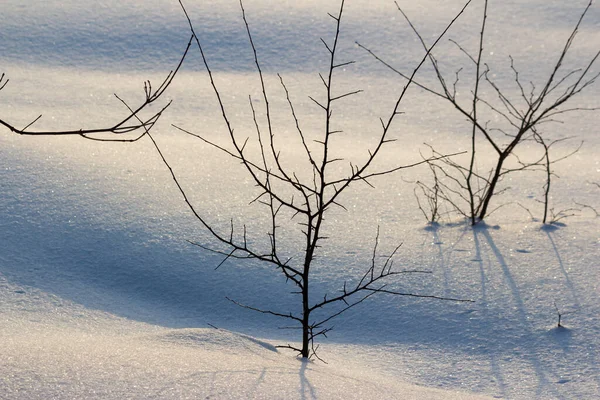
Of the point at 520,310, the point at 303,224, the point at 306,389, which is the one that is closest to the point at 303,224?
the point at 303,224

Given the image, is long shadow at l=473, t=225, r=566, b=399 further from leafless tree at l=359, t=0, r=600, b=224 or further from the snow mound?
the snow mound

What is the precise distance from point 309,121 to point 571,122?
1.83m

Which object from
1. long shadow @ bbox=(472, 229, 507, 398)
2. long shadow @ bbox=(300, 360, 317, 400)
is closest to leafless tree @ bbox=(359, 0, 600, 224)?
long shadow @ bbox=(472, 229, 507, 398)

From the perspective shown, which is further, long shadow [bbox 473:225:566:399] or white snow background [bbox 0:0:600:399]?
long shadow [bbox 473:225:566:399]

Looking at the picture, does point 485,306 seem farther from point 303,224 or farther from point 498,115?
point 498,115

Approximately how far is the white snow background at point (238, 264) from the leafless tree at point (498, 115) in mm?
135

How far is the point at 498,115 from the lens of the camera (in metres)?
5.18

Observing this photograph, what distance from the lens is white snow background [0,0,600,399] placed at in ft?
6.66

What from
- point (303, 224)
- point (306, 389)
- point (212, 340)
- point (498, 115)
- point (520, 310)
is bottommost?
point (306, 389)

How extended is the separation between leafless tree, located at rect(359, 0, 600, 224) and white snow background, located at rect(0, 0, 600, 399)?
135 millimetres

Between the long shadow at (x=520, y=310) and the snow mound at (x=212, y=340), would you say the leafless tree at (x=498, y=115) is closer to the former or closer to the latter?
the long shadow at (x=520, y=310)

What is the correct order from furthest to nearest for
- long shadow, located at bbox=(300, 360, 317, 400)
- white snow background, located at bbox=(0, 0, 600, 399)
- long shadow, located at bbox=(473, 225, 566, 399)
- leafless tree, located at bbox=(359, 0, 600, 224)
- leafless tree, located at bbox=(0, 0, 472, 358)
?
1. leafless tree, located at bbox=(359, 0, 600, 224)
2. long shadow, located at bbox=(473, 225, 566, 399)
3. leafless tree, located at bbox=(0, 0, 472, 358)
4. white snow background, located at bbox=(0, 0, 600, 399)
5. long shadow, located at bbox=(300, 360, 317, 400)

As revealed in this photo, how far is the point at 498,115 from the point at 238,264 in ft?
9.29

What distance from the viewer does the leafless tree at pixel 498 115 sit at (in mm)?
3321
